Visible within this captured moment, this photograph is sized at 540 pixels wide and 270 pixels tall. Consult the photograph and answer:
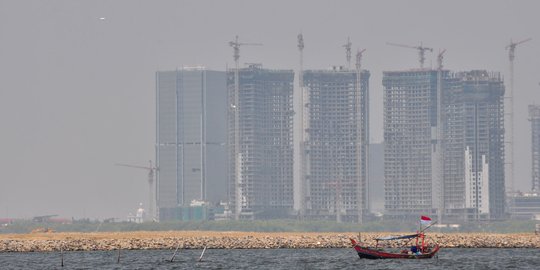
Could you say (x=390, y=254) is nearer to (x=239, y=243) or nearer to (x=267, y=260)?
(x=267, y=260)

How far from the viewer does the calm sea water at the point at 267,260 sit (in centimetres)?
13362

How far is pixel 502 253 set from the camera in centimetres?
15288

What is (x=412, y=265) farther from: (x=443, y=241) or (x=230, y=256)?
(x=443, y=241)

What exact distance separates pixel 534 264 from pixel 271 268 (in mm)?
23618

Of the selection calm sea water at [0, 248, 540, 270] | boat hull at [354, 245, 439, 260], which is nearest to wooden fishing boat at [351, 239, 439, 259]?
boat hull at [354, 245, 439, 260]

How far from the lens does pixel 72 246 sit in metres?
171

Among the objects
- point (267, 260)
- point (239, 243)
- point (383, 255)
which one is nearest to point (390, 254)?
point (383, 255)

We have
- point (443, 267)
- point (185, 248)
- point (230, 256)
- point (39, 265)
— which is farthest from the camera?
point (185, 248)

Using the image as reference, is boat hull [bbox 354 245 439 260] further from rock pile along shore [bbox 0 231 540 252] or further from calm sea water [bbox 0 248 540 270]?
rock pile along shore [bbox 0 231 540 252]

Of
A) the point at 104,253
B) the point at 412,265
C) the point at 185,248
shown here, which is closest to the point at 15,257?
the point at 104,253

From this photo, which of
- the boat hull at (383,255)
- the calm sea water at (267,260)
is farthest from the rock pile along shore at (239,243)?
the boat hull at (383,255)

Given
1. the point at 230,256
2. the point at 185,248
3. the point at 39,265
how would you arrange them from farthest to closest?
the point at 185,248 < the point at 230,256 < the point at 39,265

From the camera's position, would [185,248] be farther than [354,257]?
Yes

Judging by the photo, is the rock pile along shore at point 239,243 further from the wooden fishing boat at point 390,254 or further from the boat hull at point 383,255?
the boat hull at point 383,255
